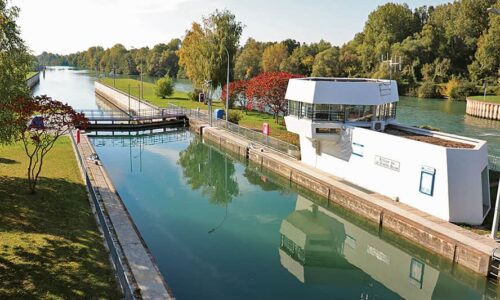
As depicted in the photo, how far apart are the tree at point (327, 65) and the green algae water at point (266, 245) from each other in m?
68.9

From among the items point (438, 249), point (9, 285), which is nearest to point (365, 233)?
point (438, 249)

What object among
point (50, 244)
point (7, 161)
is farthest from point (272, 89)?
point (50, 244)

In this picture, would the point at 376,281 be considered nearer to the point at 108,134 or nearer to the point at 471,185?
the point at 471,185

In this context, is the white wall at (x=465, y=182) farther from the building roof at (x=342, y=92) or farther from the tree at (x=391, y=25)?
the tree at (x=391, y=25)

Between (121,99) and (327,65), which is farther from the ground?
(327,65)

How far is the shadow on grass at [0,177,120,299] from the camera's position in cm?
1104

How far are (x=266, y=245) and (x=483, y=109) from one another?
2380 inches

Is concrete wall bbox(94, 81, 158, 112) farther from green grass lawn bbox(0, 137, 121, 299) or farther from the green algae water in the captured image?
green grass lawn bbox(0, 137, 121, 299)

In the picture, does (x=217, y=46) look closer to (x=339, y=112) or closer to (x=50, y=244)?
(x=339, y=112)

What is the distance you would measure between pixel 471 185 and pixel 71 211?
1652cm

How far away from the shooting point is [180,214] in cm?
2250

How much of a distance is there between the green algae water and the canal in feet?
0.13

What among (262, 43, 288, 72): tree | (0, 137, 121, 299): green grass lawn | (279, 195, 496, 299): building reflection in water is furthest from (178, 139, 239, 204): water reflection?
(262, 43, 288, 72): tree

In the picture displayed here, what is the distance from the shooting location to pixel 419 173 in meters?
19.8
